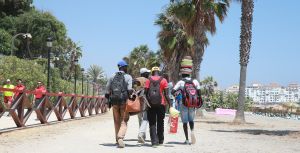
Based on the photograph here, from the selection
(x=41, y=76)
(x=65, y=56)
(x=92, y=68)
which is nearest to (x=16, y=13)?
(x=65, y=56)

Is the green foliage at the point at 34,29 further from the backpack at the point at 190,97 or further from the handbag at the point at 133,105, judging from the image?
the backpack at the point at 190,97

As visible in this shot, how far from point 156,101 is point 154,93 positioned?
163mm

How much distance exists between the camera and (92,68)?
132 meters

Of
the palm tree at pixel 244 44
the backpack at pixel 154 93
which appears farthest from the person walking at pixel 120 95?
the palm tree at pixel 244 44

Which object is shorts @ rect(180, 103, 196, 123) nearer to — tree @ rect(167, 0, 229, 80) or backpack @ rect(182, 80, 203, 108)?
backpack @ rect(182, 80, 203, 108)

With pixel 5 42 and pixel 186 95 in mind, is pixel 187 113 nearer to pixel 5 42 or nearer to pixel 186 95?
pixel 186 95

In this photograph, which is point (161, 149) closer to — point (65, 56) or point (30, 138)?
point (30, 138)

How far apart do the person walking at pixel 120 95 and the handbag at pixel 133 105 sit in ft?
0.28

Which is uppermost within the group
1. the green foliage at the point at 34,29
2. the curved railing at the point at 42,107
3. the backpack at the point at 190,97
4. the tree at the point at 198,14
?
the green foliage at the point at 34,29

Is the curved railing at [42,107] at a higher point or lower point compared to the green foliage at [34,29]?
lower

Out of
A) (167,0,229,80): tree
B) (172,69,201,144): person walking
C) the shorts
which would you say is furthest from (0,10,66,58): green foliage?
the shorts

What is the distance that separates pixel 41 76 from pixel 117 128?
25873 millimetres

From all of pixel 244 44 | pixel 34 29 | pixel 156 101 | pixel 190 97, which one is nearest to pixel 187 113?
pixel 190 97

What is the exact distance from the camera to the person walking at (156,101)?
34.2 feet
